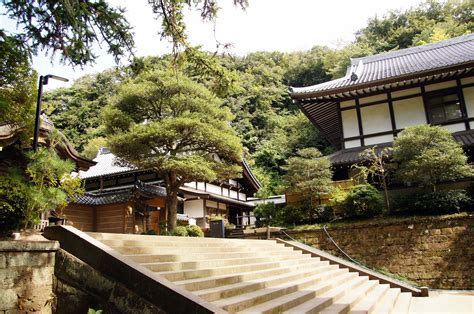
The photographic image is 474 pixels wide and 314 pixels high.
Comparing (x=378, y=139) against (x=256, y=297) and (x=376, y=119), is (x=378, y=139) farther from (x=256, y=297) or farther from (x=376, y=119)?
(x=256, y=297)

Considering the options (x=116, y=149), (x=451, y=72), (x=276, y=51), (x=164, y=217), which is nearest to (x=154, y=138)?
(x=116, y=149)

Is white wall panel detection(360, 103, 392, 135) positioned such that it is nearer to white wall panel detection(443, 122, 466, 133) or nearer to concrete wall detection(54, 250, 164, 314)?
white wall panel detection(443, 122, 466, 133)

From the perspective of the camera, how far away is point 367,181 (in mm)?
14219

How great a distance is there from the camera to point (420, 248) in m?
10.5

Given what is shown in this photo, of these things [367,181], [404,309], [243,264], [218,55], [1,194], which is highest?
[218,55]

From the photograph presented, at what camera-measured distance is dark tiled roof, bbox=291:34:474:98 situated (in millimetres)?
13887

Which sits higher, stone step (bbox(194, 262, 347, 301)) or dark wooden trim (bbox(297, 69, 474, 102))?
dark wooden trim (bbox(297, 69, 474, 102))

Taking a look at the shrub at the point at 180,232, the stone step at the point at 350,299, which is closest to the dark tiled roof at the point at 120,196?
the shrub at the point at 180,232

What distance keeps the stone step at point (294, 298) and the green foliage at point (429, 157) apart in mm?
Answer: 5080

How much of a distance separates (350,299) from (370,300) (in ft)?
2.34

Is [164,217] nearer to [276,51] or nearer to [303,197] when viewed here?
[303,197]

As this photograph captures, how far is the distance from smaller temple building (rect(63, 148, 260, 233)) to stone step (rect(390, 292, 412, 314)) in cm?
1058

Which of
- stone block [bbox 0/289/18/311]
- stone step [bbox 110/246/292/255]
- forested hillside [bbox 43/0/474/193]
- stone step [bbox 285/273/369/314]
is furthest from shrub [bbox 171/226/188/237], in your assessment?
forested hillside [bbox 43/0/474/193]

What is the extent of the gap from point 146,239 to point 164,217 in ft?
44.8
